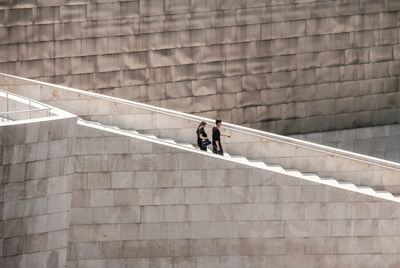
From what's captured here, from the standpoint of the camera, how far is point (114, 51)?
4341 cm

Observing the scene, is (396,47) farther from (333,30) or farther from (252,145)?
(252,145)

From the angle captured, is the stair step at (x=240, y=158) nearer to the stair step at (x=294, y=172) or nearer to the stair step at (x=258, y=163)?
the stair step at (x=258, y=163)

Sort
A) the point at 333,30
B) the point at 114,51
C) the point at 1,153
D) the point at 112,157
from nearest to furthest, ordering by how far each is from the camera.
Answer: the point at 1,153 < the point at 112,157 < the point at 114,51 < the point at 333,30

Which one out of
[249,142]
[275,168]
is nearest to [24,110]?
[249,142]

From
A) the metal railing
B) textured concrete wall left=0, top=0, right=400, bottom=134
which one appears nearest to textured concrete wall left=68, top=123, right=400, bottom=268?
the metal railing

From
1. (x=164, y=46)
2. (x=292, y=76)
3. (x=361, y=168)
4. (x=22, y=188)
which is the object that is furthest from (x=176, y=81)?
(x=22, y=188)

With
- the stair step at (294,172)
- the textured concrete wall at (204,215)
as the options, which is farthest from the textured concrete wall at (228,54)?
the textured concrete wall at (204,215)

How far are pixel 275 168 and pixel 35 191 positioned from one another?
9.45 meters

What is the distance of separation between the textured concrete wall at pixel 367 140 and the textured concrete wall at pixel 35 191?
51.9ft

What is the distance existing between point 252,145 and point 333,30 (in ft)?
27.0

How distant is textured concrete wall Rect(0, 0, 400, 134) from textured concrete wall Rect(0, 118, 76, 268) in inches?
416

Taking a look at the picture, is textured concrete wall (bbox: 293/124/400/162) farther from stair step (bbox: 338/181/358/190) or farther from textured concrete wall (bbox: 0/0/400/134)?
stair step (bbox: 338/181/358/190)

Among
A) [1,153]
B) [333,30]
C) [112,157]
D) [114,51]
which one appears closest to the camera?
[1,153]

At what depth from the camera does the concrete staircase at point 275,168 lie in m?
38.3
